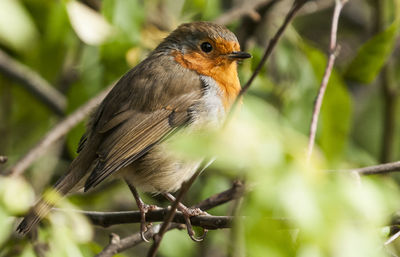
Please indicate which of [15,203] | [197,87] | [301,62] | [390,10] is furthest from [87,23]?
[390,10]

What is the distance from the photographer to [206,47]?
12.6ft

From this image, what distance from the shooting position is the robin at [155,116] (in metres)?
3.31

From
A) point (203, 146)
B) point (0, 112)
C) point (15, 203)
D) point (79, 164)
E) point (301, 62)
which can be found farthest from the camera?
point (0, 112)

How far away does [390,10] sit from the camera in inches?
185

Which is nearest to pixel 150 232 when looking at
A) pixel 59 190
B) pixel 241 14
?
pixel 59 190

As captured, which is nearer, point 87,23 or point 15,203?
point 15,203

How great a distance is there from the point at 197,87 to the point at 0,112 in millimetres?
2139

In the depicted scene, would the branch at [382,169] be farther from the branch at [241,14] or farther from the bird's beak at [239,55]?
the branch at [241,14]

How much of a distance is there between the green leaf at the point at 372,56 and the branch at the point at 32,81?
2156mm

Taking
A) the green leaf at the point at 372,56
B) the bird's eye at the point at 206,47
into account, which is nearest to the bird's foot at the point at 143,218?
the bird's eye at the point at 206,47

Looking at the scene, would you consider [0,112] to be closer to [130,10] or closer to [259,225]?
[130,10]

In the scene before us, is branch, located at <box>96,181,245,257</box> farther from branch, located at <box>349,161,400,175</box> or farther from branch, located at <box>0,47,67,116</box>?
branch, located at <box>0,47,67,116</box>

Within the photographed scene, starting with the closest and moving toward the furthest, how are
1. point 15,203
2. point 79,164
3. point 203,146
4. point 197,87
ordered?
point 203,146 < point 15,203 < point 79,164 < point 197,87

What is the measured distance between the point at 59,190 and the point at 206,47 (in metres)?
1.23
